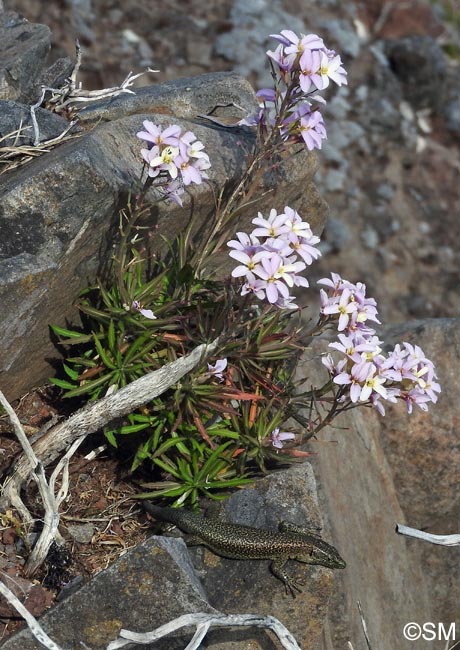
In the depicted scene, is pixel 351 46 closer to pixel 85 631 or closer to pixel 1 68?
pixel 1 68

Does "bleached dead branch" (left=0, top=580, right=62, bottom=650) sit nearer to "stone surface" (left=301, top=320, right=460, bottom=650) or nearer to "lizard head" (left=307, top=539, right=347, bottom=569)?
"lizard head" (left=307, top=539, right=347, bottom=569)

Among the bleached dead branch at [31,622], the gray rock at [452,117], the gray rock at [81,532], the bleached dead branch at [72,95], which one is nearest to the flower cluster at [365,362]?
the gray rock at [81,532]

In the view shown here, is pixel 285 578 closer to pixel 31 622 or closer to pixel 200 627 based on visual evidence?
pixel 200 627

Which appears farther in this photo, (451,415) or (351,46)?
(351,46)

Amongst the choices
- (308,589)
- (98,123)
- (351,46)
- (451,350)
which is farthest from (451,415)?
(351,46)

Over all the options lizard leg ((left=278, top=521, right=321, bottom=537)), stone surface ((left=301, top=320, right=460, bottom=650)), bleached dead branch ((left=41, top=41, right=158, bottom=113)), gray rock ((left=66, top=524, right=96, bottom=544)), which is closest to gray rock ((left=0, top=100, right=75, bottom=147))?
bleached dead branch ((left=41, top=41, right=158, bottom=113))

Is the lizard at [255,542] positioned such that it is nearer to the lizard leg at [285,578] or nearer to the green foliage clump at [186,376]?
the lizard leg at [285,578]
